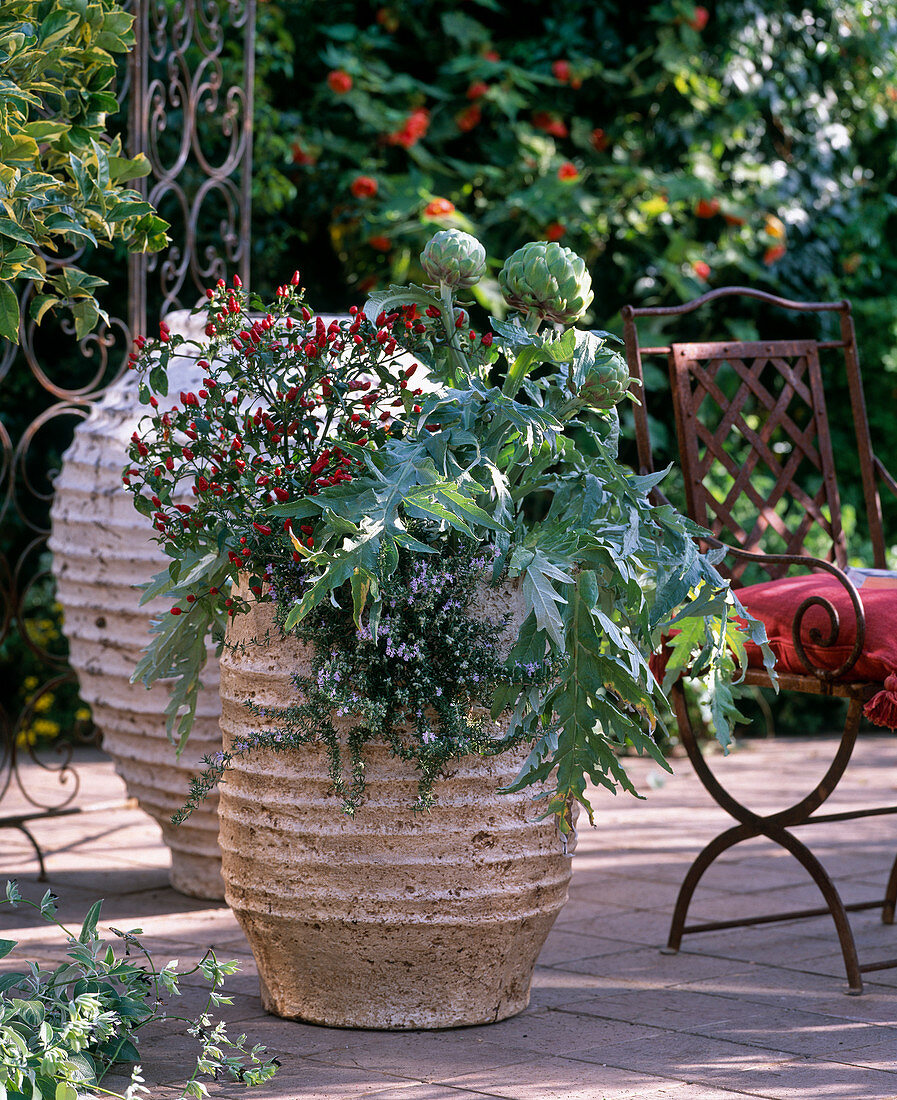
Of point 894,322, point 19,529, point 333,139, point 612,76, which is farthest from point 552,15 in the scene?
point 19,529

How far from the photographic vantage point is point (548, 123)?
18.7 ft

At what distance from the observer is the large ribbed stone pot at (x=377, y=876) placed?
7.32ft

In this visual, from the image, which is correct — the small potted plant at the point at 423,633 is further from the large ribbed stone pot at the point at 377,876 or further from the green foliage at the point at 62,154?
the green foliage at the point at 62,154

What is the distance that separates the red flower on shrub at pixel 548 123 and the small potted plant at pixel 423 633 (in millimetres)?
3554

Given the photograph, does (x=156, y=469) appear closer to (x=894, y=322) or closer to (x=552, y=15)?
(x=552, y=15)

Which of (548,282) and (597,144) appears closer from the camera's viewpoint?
(548,282)

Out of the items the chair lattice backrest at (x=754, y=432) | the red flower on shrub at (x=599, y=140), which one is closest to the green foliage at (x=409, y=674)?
the chair lattice backrest at (x=754, y=432)

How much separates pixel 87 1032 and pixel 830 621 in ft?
4.82

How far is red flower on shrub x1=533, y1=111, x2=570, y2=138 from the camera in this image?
5680 millimetres

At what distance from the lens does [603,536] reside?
→ 7.29 feet

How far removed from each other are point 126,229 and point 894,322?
15.6 feet

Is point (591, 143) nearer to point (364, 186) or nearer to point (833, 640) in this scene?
point (364, 186)

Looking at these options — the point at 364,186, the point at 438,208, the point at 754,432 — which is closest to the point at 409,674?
the point at 754,432

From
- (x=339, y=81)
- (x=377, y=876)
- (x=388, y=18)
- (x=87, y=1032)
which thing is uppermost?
(x=388, y=18)
